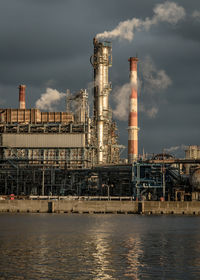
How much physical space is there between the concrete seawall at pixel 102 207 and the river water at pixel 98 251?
1782 cm

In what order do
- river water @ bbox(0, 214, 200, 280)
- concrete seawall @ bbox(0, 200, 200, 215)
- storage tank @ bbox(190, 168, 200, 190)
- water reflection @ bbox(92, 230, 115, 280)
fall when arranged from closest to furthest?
water reflection @ bbox(92, 230, 115, 280)
river water @ bbox(0, 214, 200, 280)
concrete seawall @ bbox(0, 200, 200, 215)
storage tank @ bbox(190, 168, 200, 190)

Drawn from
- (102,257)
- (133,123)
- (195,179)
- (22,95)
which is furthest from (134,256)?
(22,95)

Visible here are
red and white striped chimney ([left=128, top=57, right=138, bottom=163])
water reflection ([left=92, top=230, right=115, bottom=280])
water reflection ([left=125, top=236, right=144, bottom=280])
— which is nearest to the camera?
water reflection ([left=92, top=230, right=115, bottom=280])

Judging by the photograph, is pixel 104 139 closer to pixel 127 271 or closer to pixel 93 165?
pixel 93 165

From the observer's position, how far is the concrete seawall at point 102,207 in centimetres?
10006

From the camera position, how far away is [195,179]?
106 meters

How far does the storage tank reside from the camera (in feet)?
347

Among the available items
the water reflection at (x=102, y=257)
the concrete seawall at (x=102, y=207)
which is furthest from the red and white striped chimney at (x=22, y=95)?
the water reflection at (x=102, y=257)

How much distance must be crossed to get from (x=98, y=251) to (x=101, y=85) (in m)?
93.9

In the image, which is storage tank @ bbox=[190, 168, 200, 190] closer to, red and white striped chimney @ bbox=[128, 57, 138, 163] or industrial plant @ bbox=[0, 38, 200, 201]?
industrial plant @ bbox=[0, 38, 200, 201]

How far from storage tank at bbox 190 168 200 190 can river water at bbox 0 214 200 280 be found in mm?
24863

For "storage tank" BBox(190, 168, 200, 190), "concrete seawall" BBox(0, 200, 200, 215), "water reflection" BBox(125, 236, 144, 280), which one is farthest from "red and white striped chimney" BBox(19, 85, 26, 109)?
"water reflection" BBox(125, 236, 144, 280)

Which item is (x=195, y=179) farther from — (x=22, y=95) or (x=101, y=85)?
(x=22, y=95)

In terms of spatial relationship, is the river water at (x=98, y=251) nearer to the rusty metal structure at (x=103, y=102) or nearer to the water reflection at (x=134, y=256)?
the water reflection at (x=134, y=256)
